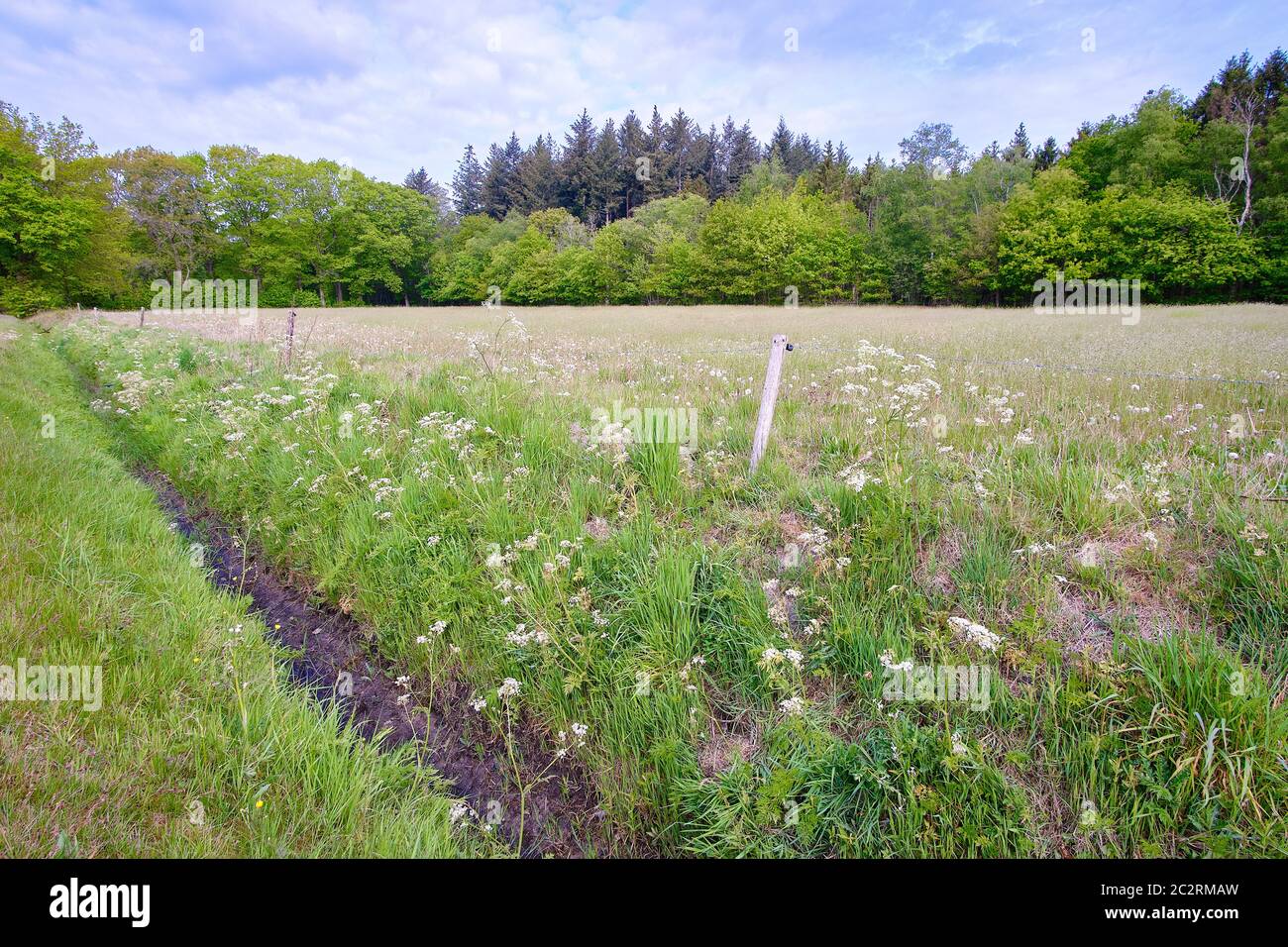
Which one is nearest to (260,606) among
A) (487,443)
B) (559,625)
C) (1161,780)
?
(487,443)

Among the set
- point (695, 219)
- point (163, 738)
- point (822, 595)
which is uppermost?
point (695, 219)

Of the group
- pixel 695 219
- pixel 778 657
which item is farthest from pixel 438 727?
pixel 695 219

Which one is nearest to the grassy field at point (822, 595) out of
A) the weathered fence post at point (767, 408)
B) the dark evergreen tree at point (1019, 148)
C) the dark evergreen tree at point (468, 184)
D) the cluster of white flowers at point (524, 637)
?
the cluster of white flowers at point (524, 637)

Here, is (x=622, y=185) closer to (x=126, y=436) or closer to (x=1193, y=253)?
(x=1193, y=253)

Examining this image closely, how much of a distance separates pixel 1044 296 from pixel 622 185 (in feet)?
170

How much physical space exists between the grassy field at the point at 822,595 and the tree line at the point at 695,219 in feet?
96.7

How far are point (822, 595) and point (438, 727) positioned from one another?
2683mm

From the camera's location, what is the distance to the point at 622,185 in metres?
72.1

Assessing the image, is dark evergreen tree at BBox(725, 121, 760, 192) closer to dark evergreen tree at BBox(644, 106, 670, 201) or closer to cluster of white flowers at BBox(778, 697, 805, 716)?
dark evergreen tree at BBox(644, 106, 670, 201)

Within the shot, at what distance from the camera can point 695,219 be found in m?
59.3

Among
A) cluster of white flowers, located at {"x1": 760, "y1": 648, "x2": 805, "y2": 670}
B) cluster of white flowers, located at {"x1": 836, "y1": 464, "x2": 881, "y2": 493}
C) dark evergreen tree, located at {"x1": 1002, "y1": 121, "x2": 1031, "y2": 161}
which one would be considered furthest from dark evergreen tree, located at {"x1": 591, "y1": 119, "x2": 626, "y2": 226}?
cluster of white flowers, located at {"x1": 760, "y1": 648, "x2": 805, "y2": 670}

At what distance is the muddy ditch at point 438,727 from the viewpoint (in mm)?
2922

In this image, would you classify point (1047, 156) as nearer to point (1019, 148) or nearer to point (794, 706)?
point (1019, 148)
